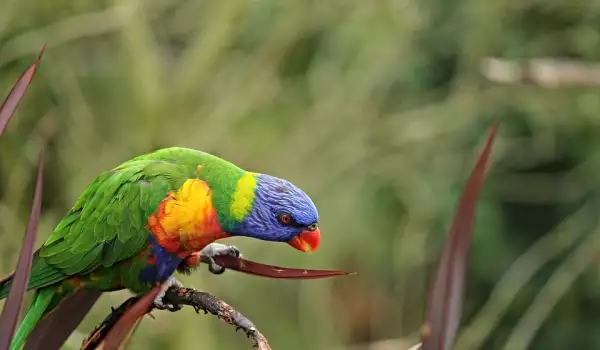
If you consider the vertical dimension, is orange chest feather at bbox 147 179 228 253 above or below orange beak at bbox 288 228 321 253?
above

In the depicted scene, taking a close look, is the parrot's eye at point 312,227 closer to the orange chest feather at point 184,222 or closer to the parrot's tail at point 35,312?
the orange chest feather at point 184,222

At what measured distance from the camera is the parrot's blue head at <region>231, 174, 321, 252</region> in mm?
839

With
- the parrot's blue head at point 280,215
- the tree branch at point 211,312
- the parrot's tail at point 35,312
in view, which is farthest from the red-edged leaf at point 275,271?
the parrot's tail at point 35,312

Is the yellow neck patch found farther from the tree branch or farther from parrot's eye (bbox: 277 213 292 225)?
the tree branch

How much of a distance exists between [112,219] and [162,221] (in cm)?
6

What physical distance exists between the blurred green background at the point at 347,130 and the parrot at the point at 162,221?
74 cm

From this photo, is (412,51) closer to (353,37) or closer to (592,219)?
(353,37)

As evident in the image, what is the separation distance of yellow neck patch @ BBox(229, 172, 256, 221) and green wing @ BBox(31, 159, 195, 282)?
0.08 meters

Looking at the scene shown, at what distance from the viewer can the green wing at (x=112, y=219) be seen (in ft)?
2.72

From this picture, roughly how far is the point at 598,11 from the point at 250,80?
1.14 metres

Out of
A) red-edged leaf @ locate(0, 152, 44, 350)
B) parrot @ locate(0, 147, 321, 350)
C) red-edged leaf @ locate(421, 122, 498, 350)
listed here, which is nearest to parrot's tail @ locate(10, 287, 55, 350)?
parrot @ locate(0, 147, 321, 350)

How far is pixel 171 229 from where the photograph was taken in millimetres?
849

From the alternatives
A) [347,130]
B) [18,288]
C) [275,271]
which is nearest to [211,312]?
[275,271]

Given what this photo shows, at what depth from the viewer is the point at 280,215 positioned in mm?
847
